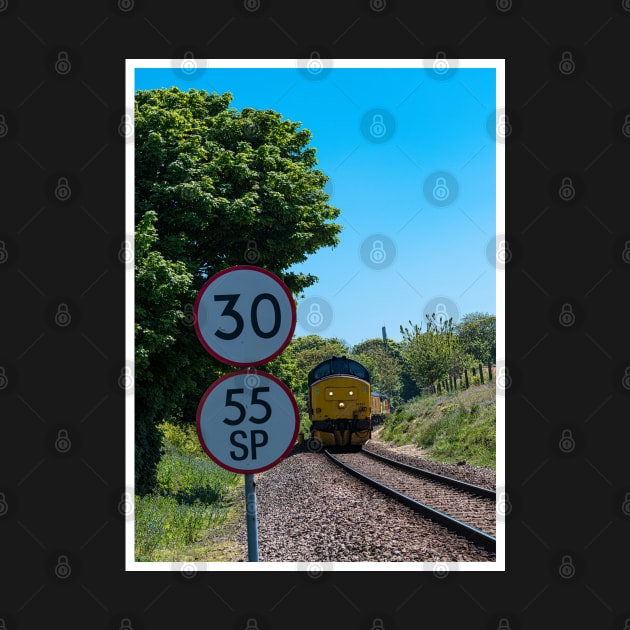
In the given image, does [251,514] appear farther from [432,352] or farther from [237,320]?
[432,352]

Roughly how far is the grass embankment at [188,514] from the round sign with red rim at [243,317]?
5.13m

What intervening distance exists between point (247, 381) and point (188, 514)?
7746 mm

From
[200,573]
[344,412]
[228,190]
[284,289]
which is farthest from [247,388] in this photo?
[344,412]

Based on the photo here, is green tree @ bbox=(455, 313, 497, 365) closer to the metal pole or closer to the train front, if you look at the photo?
the train front

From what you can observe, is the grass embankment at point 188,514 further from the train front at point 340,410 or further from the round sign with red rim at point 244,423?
the train front at point 340,410

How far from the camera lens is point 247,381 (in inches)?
154

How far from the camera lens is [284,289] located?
4066 millimetres

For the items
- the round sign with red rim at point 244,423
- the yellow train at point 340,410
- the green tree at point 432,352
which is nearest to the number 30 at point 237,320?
the round sign with red rim at point 244,423

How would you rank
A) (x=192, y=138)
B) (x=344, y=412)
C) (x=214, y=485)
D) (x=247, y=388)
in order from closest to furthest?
(x=247, y=388) → (x=192, y=138) → (x=214, y=485) → (x=344, y=412)

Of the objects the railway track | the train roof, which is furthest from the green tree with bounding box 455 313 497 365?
the railway track

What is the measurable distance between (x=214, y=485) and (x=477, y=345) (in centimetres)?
6476

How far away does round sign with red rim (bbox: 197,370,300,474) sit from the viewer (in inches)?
153

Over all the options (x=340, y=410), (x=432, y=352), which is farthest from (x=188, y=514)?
(x=432, y=352)

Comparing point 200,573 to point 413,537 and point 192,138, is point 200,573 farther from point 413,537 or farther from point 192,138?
point 192,138
